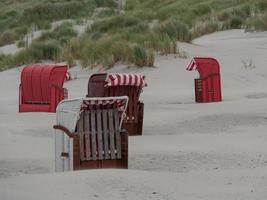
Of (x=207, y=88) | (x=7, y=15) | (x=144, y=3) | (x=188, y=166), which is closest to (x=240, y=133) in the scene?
(x=188, y=166)

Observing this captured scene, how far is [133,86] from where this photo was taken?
541 inches

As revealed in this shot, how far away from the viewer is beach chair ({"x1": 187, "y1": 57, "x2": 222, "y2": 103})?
62.1 feet

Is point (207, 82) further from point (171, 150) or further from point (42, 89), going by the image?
point (171, 150)

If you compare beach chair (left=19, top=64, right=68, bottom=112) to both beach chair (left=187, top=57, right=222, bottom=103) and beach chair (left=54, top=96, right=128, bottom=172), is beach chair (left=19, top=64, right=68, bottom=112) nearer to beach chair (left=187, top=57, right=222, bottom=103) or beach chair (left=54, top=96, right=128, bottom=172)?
beach chair (left=187, top=57, right=222, bottom=103)

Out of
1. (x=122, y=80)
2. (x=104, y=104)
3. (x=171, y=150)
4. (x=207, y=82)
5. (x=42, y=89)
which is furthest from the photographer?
(x=207, y=82)

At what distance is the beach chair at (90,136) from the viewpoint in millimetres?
9680

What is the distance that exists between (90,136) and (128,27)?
26571 mm

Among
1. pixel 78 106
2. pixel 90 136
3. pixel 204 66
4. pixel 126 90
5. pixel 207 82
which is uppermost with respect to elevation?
pixel 204 66

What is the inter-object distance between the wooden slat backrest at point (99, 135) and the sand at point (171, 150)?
0.40m

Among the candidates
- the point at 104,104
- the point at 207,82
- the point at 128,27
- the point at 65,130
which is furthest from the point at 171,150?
the point at 128,27

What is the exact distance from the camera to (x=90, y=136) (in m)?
9.78

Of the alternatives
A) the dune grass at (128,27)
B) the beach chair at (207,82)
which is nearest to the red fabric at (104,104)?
the beach chair at (207,82)

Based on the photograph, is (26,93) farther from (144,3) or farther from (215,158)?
(144,3)

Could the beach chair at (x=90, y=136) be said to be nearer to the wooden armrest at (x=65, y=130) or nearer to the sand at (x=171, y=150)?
the wooden armrest at (x=65, y=130)
